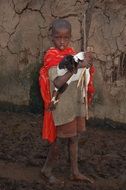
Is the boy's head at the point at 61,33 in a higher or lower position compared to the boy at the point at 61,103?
higher

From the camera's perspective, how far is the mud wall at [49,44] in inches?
221

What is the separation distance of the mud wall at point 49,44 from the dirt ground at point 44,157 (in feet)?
0.74

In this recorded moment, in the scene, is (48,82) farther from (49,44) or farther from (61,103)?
(49,44)

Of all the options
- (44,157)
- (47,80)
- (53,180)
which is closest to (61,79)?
(47,80)

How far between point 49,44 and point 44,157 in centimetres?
129

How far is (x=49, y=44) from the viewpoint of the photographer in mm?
5918

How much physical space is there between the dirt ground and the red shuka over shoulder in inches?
15.9

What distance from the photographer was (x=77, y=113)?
455 centimetres

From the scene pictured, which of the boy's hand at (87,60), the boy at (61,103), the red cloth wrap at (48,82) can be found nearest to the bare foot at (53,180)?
the boy at (61,103)

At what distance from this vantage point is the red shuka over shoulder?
14.4ft

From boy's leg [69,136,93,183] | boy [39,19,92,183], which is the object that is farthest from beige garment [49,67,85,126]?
boy's leg [69,136,93,183]

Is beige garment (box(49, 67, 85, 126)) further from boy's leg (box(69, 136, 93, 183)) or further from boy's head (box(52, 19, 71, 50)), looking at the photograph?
boy's head (box(52, 19, 71, 50))

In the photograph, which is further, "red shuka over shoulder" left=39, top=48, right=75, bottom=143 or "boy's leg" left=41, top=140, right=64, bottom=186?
"boy's leg" left=41, top=140, right=64, bottom=186

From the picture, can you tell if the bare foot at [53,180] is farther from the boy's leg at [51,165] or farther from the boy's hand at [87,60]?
the boy's hand at [87,60]
